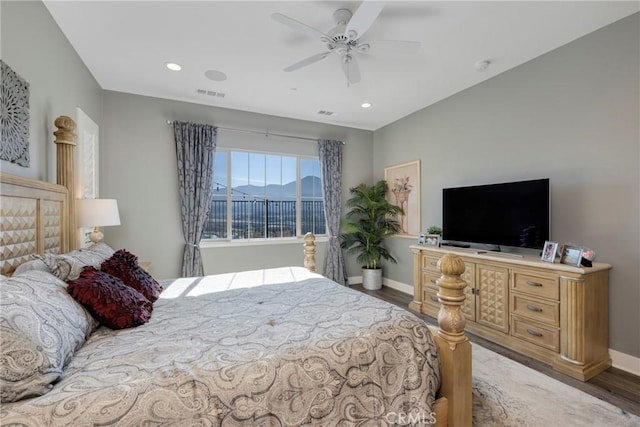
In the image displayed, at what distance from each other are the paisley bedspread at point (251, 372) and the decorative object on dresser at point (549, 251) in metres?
1.82

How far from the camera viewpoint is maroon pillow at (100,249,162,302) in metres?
1.83

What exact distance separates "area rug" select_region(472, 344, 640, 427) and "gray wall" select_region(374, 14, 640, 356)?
0.78 metres

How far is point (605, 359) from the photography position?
238 cm

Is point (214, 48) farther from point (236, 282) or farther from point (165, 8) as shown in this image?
point (236, 282)

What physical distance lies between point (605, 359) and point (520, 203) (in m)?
1.46

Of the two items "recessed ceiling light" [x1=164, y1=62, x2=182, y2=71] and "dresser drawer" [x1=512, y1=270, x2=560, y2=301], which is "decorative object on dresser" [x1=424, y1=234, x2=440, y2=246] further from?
"recessed ceiling light" [x1=164, y1=62, x2=182, y2=71]

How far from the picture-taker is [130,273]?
1894mm

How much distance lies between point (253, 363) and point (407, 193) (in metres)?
4.02

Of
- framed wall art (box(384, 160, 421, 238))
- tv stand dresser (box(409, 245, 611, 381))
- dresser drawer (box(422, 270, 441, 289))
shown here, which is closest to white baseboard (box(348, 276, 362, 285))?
framed wall art (box(384, 160, 421, 238))

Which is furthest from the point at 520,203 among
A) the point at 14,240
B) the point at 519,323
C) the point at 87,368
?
the point at 14,240

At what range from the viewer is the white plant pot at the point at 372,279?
15.8ft

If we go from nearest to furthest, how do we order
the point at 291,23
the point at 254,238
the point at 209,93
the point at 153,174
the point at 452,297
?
the point at 452,297 → the point at 291,23 → the point at 209,93 → the point at 153,174 → the point at 254,238

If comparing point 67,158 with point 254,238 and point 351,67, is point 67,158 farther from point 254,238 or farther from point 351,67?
point 254,238

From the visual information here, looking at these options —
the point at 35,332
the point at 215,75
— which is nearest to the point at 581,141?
the point at 215,75
